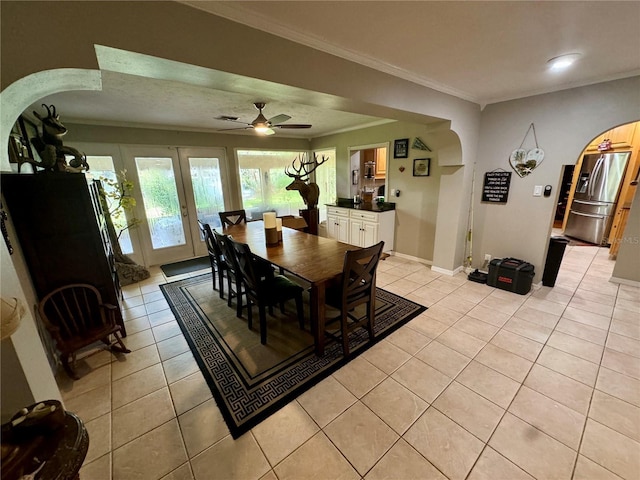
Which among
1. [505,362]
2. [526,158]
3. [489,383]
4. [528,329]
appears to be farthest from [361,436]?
[526,158]

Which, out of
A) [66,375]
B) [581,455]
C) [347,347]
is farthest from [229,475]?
[581,455]

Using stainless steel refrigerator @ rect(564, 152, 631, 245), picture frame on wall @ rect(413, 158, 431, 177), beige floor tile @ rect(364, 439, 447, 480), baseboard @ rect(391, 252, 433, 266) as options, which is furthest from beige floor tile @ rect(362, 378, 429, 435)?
stainless steel refrigerator @ rect(564, 152, 631, 245)

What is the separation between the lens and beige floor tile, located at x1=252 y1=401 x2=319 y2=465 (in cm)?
146

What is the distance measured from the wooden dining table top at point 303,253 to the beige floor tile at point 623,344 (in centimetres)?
248

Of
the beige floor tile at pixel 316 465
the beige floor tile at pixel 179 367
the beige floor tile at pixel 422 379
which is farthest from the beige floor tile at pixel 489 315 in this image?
the beige floor tile at pixel 179 367

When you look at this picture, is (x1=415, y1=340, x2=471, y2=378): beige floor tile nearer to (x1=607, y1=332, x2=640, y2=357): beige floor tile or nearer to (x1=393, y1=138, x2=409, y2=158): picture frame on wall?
(x1=607, y1=332, x2=640, y2=357): beige floor tile

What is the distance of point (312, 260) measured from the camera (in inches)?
89.9

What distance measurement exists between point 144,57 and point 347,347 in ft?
7.73

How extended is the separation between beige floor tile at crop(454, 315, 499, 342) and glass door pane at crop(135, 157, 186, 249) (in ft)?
15.9

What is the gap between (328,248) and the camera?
2633mm

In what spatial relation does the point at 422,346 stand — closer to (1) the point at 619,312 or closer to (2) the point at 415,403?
(2) the point at 415,403

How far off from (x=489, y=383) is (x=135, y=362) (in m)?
2.94

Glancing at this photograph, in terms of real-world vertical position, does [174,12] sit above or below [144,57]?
above

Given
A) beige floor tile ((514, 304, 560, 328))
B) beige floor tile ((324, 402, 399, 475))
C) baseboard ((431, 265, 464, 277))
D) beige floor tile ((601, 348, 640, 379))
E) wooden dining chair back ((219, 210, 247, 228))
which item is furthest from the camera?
wooden dining chair back ((219, 210, 247, 228))
